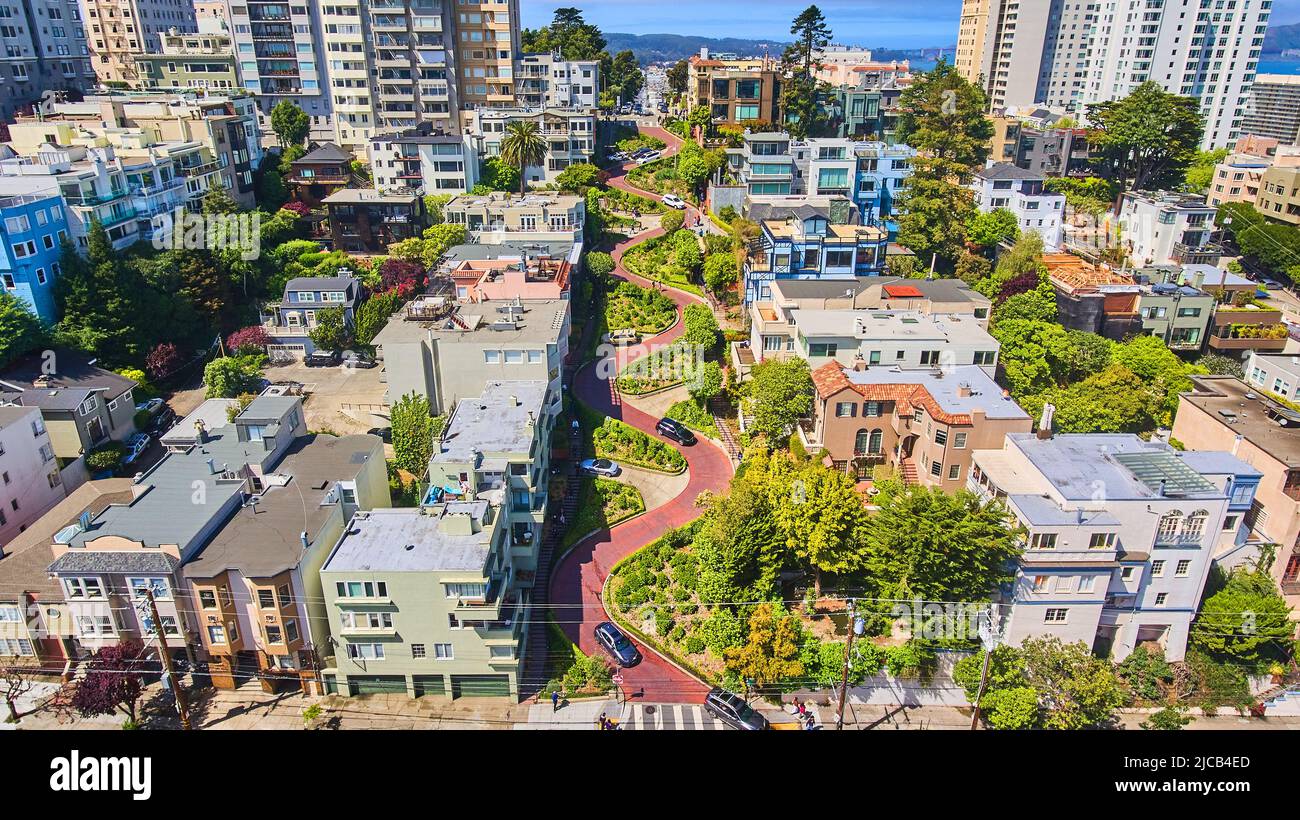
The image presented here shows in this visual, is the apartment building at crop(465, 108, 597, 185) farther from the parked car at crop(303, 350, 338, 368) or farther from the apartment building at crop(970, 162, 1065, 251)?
the apartment building at crop(970, 162, 1065, 251)

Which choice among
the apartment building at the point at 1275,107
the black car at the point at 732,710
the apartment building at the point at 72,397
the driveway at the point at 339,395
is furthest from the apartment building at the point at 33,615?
the apartment building at the point at 1275,107

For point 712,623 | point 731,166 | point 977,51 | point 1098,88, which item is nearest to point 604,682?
point 712,623

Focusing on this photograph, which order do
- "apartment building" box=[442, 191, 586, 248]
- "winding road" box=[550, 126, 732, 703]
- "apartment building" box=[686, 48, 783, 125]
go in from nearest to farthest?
Result: "winding road" box=[550, 126, 732, 703] → "apartment building" box=[442, 191, 586, 248] → "apartment building" box=[686, 48, 783, 125]

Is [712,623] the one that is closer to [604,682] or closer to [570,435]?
[604,682]

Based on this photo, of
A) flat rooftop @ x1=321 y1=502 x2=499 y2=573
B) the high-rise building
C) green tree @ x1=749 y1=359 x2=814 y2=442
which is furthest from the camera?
the high-rise building

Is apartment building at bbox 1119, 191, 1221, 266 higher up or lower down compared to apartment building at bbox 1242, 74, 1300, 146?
lower down

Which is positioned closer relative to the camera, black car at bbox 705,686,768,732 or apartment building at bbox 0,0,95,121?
black car at bbox 705,686,768,732

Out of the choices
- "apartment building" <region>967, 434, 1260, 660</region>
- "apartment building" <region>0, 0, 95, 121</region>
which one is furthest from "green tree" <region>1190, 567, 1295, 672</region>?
"apartment building" <region>0, 0, 95, 121</region>
